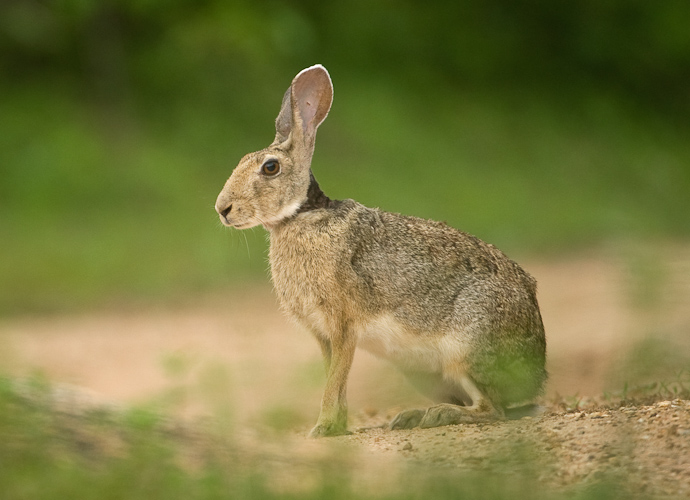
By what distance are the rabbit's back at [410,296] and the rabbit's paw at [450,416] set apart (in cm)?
13

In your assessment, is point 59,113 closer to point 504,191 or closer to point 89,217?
point 89,217

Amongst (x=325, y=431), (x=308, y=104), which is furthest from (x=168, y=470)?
(x=308, y=104)

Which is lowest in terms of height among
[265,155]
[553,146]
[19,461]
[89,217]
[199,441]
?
[19,461]

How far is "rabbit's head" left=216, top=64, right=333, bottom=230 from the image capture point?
5207 millimetres

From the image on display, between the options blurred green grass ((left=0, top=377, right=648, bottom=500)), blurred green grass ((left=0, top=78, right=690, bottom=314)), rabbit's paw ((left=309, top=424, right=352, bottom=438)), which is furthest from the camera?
blurred green grass ((left=0, top=78, right=690, bottom=314))

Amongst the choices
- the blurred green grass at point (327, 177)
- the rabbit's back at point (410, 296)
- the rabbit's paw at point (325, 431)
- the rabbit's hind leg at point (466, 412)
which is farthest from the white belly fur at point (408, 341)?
the blurred green grass at point (327, 177)

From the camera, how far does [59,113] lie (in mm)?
15875

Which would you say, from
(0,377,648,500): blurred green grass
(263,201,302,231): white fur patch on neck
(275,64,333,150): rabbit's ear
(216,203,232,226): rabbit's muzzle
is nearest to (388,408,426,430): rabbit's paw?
(0,377,648,500): blurred green grass

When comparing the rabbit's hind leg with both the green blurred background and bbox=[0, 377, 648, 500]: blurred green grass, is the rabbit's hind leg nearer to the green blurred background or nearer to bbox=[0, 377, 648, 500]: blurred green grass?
bbox=[0, 377, 648, 500]: blurred green grass

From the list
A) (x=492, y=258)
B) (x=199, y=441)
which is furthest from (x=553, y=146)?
(x=199, y=441)

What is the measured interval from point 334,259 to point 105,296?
6.96 m

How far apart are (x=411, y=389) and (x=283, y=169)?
1329mm

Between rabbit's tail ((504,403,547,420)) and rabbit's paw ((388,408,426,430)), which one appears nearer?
rabbit's paw ((388,408,426,430))

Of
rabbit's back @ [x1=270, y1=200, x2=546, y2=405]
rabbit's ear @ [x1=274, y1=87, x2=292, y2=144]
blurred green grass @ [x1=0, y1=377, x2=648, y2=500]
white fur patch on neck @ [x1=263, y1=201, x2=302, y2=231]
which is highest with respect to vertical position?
rabbit's ear @ [x1=274, y1=87, x2=292, y2=144]
